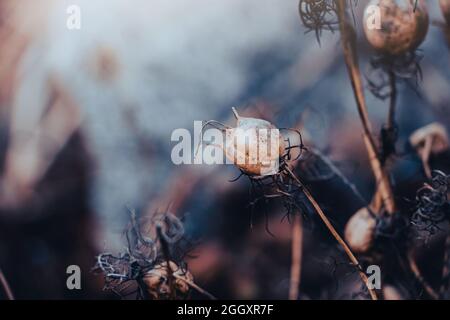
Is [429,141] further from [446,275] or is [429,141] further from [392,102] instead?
[446,275]

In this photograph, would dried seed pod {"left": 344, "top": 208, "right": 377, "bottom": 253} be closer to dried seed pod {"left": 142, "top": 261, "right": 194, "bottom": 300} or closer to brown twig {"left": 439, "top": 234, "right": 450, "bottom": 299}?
brown twig {"left": 439, "top": 234, "right": 450, "bottom": 299}

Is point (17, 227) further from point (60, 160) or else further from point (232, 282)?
point (232, 282)

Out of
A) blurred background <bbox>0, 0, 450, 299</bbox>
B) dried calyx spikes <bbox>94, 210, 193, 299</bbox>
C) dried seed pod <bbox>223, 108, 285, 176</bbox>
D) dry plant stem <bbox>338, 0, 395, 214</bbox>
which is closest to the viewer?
dried seed pod <bbox>223, 108, 285, 176</bbox>

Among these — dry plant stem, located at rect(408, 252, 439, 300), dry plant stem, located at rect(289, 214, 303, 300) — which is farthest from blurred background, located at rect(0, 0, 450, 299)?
dry plant stem, located at rect(408, 252, 439, 300)

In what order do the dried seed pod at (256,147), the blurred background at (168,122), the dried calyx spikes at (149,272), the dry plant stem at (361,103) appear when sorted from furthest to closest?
the blurred background at (168,122), the dry plant stem at (361,103), the dried calyx spikes at (149,272), the dried seed pod at (256,147)

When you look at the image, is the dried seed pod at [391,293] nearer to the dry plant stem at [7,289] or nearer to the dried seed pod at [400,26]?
the dried seed pod at [400,26]

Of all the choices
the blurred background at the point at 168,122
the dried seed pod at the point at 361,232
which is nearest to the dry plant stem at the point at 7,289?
the blurred background at the point at 168,122
